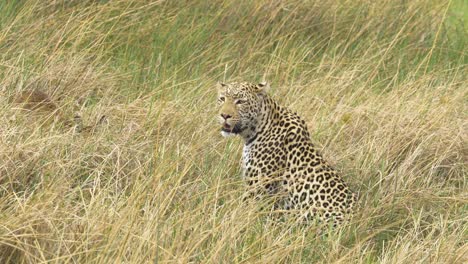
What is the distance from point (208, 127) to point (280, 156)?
1.89ft

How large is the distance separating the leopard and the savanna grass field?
13 centimetres

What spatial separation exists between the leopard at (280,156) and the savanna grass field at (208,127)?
0.42ft

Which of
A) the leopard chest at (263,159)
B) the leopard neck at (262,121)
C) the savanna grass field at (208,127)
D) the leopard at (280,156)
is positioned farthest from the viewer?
the leopard neck at (262,121)

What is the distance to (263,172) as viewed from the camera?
575cm

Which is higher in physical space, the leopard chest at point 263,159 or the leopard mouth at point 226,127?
the leopard mouth at point 226,127

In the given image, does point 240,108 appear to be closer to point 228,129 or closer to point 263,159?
point 228,129

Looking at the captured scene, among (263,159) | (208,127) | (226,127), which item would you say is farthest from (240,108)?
(208,127)

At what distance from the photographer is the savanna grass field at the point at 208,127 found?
15.0ft

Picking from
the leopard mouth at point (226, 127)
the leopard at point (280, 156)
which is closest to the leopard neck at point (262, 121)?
the leopard at point (280, 156)

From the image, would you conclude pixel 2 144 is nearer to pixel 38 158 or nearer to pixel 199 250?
pixel 38 158

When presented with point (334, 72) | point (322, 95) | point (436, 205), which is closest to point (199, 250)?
point (436, 205)

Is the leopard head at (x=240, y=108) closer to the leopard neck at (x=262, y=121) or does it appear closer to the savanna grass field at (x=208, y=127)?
the leopard neck at (x=262, y=121)

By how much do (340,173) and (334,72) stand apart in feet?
5.58

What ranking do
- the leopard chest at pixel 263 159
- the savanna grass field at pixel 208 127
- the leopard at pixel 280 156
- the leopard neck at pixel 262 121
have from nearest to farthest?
the savanna grass field at pixel 208 127
the leopard at pixel 280 156
the leopard chest at pixel 263 159
the leopard neck at pixel 262 121
